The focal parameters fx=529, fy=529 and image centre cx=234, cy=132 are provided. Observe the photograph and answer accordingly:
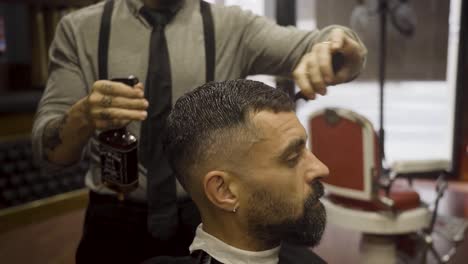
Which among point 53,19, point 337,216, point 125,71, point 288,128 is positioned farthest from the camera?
point 337,216

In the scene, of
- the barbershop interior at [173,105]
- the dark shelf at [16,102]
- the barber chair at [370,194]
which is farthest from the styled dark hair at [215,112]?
the barber chair at [370,194]

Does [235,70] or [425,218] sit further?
[425,218]

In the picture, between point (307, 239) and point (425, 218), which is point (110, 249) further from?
point (425, 218)

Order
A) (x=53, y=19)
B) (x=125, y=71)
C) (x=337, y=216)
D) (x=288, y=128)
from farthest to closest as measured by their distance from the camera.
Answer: (x=337, y=216), (x=53, y=19), (x=125, y=71), (x=288, y=128)

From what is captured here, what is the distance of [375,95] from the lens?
1.67m

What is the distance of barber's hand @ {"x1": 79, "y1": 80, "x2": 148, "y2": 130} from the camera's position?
795 mm

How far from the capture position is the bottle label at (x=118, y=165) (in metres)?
0.87

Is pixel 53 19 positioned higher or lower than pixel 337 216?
higher

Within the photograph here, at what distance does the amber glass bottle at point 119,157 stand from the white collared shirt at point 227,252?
151 mm

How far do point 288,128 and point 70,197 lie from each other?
110cm

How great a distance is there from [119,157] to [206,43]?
0.26 meters

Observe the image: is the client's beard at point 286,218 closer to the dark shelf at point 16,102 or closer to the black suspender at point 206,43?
the black suspender at point 206,43

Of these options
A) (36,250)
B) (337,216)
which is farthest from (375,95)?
(36,250)

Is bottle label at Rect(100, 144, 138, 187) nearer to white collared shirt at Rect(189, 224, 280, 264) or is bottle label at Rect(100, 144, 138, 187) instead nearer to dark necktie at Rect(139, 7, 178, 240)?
dark necktie at Rect(139, 7, 178, 240)
